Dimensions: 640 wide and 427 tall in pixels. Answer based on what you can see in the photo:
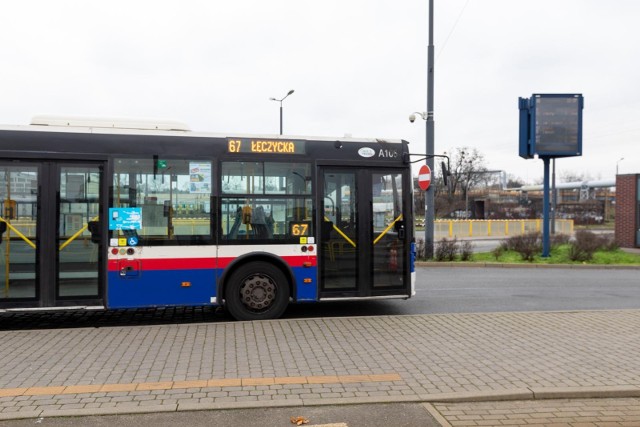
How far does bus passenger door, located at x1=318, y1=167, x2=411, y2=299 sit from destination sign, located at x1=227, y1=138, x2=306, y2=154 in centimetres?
58

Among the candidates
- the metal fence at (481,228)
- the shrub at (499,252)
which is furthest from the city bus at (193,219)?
the metal fence at (481,228)

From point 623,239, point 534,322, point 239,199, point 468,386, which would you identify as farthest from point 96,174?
point 623,239

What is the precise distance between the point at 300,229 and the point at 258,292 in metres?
1.13

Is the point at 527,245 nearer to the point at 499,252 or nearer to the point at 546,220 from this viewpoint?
the point at 499,252

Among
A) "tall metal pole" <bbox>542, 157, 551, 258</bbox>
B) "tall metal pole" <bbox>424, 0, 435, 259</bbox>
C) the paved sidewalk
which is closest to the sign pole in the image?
"tall metal pole" <bbox>542, 157, 551, 258</bbox>

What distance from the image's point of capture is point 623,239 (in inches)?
1072

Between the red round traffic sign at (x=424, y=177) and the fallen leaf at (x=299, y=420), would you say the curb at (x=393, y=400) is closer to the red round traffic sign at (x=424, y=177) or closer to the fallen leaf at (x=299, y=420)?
the fallen leaf at (x=299, y=420)

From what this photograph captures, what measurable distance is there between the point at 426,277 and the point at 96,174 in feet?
30.8

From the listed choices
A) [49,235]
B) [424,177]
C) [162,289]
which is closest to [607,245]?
[424,177]

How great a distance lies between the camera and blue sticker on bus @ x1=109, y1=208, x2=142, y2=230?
783 centimetres

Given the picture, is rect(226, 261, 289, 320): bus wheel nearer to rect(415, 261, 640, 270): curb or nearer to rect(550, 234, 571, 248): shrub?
rect(415, 261, 640, 270): curb

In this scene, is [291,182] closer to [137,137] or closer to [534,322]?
[137,137]

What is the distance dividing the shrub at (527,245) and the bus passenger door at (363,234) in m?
11.5

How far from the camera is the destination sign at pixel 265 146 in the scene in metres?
8.30
